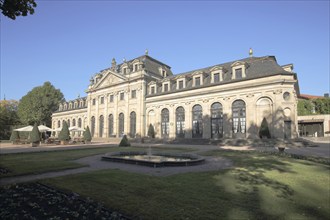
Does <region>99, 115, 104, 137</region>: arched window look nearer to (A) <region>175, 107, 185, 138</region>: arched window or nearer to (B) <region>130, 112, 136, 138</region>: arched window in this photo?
(B) <region>130, 112, 136, 138</region>: arched window

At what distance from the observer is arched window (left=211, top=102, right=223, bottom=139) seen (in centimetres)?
3584

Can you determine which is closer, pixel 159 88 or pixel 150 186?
pixel 150 186

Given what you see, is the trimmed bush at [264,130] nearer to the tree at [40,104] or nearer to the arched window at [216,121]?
the arched window at [216,121]

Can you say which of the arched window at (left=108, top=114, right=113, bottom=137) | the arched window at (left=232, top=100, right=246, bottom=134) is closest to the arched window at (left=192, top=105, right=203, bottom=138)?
the arched window at (left=232, top=100, right=246, bottom=134)

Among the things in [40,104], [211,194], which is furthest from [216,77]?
[40,104]

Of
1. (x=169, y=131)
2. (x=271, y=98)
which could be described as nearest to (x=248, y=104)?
(x=271, y=98)

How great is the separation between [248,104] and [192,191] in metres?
28.4

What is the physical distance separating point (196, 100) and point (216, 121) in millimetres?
5324

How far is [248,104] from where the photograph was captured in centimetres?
3303

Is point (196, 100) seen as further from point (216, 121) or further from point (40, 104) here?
point (40, 104)

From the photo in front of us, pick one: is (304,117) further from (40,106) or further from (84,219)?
(40,106)

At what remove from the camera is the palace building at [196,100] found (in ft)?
101

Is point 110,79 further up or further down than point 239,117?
further up

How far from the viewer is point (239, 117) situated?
34.0 m
